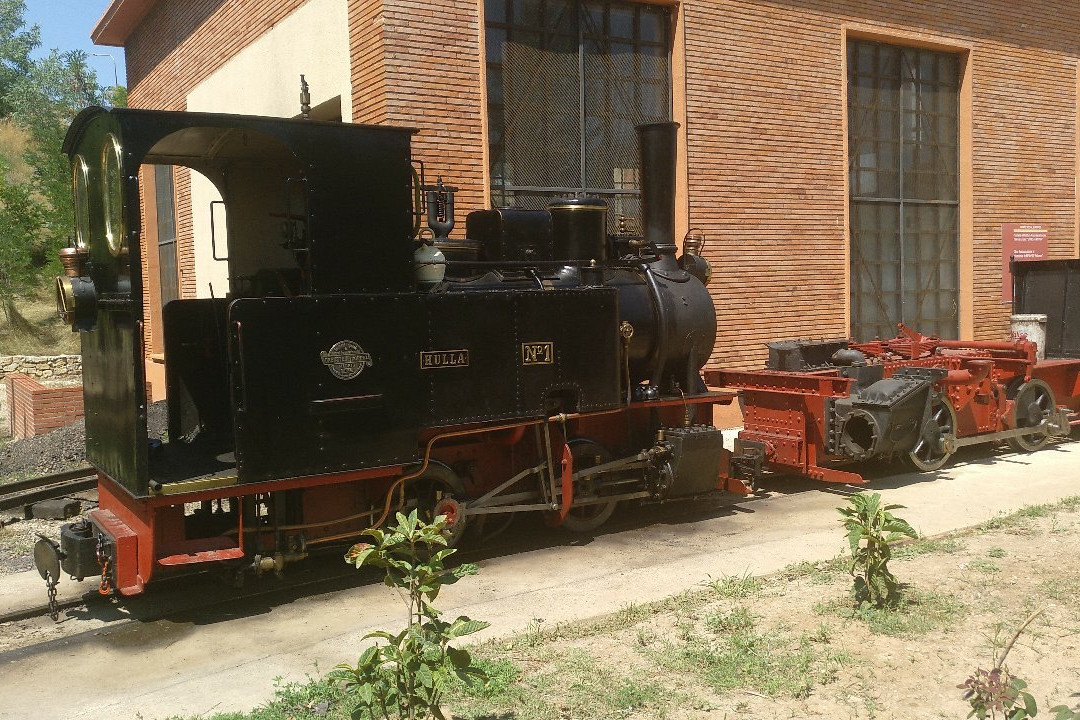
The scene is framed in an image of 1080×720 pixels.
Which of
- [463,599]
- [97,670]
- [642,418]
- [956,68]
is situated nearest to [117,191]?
[97,670]

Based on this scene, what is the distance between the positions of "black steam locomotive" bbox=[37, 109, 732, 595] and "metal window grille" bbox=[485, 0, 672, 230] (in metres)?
3.24

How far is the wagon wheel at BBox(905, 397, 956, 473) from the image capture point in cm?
973

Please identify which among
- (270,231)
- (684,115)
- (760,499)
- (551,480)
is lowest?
(760,499)

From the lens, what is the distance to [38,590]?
664cm

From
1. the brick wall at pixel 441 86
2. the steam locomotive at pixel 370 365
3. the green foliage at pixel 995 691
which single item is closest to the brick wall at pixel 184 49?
the brick wall at pixel 441 86

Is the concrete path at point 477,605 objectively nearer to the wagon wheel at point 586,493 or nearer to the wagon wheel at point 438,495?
the wagon wheel at point 586,493

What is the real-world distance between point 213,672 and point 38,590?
8.00 ft

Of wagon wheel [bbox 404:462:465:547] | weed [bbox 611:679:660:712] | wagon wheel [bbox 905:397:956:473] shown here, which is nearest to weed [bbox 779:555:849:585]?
weed [bbox 611:679:660:712]

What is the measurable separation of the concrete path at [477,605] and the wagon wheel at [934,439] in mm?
705

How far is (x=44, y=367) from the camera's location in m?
23.8

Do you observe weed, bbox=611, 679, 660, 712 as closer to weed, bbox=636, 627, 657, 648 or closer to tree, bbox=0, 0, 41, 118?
weed, bbox=636, 627, 657, 648

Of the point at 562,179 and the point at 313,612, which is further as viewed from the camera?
the point at 562,179

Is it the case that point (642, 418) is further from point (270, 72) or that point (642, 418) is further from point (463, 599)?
point (270, 72)

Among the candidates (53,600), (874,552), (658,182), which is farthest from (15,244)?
(874,552)
